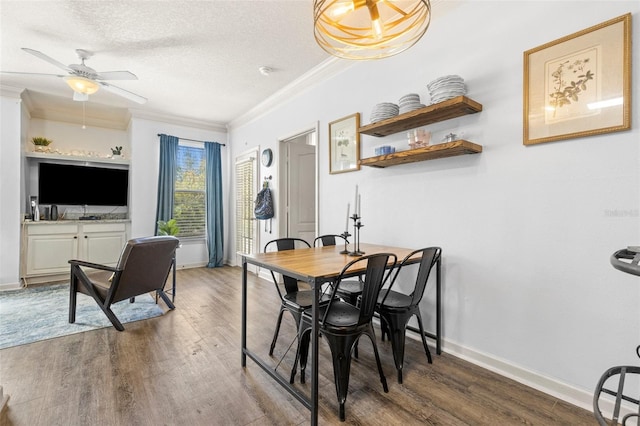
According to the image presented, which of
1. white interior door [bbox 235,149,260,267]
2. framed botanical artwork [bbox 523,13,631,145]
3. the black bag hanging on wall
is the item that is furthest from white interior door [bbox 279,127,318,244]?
framed botanical artwork [bbox 523,13,631,145]

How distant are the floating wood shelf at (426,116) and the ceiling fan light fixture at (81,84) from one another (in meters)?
3.10

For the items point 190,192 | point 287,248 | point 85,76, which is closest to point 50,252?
point 190,192

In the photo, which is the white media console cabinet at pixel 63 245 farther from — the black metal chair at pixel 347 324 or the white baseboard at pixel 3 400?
the black metal chair at pixel 347 324

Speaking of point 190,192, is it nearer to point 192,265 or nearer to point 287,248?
point 192,265

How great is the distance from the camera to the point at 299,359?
204cm

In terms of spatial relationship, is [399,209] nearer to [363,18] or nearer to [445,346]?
[445,346]

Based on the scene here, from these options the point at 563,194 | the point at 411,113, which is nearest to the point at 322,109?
the point at 411,113

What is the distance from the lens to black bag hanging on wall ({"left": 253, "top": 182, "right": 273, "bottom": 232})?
464cm

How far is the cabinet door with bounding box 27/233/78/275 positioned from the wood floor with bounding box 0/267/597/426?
2.78m

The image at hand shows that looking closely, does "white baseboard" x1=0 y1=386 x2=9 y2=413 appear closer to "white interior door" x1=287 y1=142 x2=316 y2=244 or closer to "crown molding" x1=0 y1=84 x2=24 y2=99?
"white interior door" x1=287 y1=142 x2=316 y2=244

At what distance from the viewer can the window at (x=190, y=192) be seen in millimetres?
5750

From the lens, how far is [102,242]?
199 inches

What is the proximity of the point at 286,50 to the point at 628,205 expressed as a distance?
3194 mm

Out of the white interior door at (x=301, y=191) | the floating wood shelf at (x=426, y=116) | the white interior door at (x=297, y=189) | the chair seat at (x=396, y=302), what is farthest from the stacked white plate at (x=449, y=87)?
the white interior door at (x=301, y=191)
